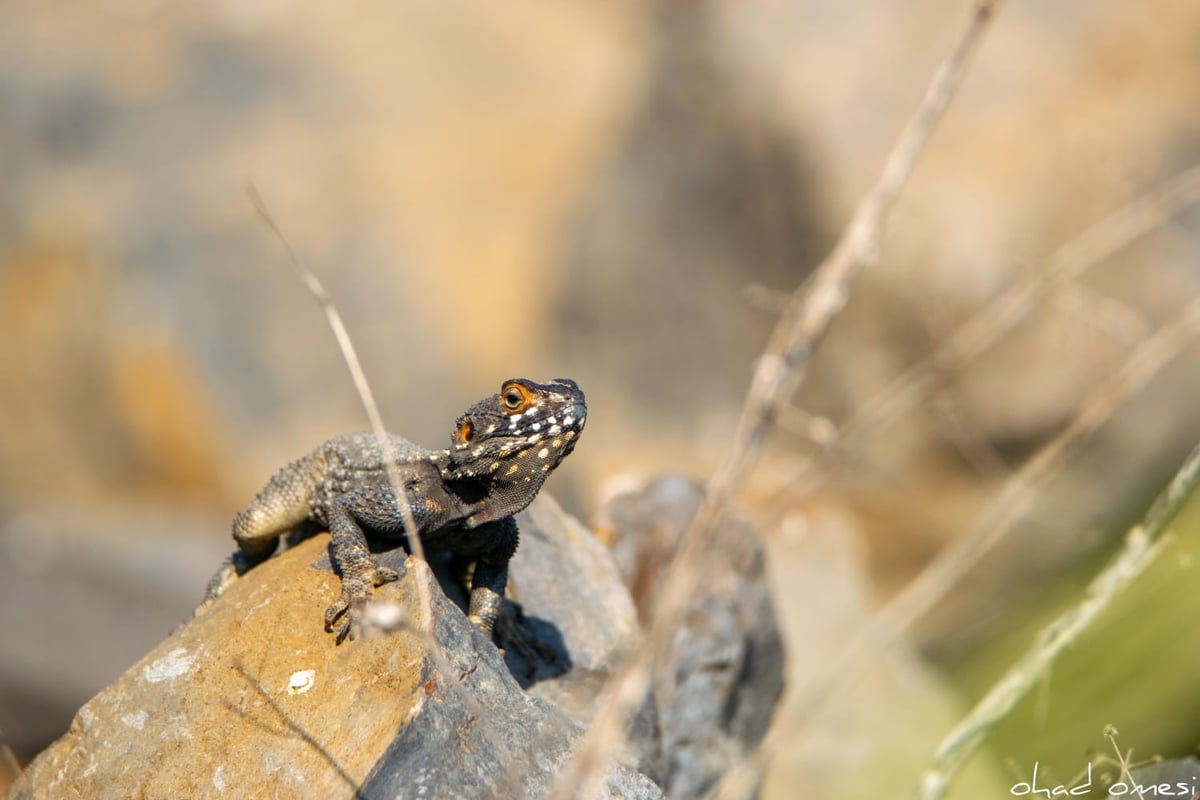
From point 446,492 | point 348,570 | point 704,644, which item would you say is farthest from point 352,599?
point 704,644

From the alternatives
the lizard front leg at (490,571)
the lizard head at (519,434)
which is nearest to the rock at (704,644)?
the lizard front leg at (490,571)

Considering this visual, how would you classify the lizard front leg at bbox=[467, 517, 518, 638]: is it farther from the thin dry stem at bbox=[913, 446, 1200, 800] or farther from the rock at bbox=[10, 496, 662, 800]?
the thin dry stem at bbox=[913, 446, 1200, 800]

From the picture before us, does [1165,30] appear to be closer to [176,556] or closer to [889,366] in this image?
A: [889,366]

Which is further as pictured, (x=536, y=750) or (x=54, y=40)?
(x=54, y=40)

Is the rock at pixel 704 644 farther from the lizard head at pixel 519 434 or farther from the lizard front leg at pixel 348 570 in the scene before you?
the lizard front leg at pixel 348 570

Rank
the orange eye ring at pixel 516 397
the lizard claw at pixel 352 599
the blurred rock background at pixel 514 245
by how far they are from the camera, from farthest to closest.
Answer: the blurred rock background at pixel 514 245 < the orange eye ring at pixel 516 397 < the lizard claw at pixel 352 599

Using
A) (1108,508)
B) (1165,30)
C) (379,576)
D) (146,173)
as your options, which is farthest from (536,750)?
(1165,30)

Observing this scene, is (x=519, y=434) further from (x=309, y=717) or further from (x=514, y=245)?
(x=514, y=245)

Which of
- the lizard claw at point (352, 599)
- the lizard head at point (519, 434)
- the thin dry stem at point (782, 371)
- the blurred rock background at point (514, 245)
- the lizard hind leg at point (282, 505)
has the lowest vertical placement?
the thin dry stem at point (782, 371)
